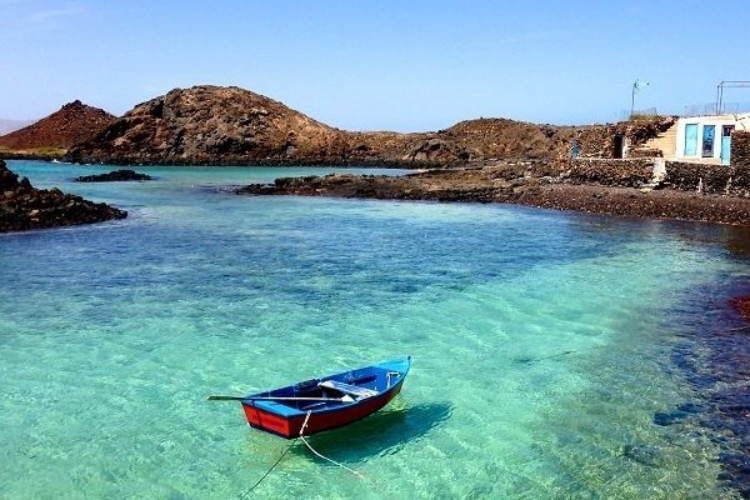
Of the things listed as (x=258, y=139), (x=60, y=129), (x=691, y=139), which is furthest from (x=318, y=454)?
(x=60, y=129)

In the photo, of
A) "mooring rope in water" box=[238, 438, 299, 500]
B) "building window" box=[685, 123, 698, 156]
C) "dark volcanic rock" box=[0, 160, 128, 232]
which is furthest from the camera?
"building window" box=[685, 123, 698, 156]

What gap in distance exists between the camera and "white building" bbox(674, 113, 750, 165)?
37.2 meters

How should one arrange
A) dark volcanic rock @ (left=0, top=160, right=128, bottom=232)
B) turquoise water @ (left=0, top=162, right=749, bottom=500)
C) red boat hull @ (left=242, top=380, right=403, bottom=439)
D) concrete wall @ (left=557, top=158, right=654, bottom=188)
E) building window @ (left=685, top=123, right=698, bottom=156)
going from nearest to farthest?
red boat hull @ (left=242, top=380, right=403, bottom=439)
turquoise water @ (left=0, top=162, right=749, bottom=500)
dark volcanic rock @ (left=0, top=160, right=128, bottom=232)
building window @ (left=685, top=123, right=698, bottom=156)
concrete wall @ (left=557, top=158, right=654, bottom=188)

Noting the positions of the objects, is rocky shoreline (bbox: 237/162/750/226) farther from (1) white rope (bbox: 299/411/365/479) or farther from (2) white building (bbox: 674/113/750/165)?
(1) white rope (bbox: 299/411/365/479)

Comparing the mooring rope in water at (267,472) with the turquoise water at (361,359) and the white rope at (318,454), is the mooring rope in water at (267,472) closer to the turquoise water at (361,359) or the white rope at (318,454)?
the turquoise water at (361,359)

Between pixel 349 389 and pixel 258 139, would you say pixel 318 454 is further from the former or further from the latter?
pixel 258 139

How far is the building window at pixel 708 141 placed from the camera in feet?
128

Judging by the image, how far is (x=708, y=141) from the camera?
1542 inches

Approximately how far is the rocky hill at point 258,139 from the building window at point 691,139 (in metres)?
52.9

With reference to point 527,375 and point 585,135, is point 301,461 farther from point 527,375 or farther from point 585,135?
point 585,135

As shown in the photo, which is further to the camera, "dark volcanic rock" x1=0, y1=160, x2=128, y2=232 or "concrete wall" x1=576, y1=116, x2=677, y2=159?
"concrete wall" x1=576, y1=116, x2=677, y2=159

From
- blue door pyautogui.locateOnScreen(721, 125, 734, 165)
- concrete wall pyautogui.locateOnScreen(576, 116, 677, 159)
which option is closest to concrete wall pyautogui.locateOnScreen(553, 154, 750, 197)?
concrete wall pyautogui.locateOnScreen(576, 116, 677, 159)

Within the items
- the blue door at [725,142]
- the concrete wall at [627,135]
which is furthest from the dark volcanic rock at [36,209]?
the blue door at [725,142]

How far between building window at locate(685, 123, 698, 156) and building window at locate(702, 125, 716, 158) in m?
0.59
